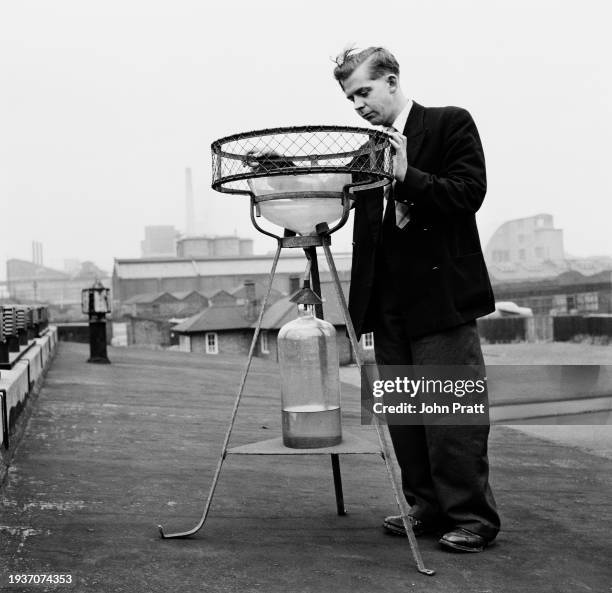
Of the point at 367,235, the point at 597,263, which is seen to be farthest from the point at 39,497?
the point at 597,263

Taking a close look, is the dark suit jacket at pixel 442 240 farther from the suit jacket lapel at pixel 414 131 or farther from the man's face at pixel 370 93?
the man's face at pixel 370 93

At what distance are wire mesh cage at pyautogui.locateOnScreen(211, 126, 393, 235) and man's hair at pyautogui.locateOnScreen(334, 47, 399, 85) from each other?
0.34 m

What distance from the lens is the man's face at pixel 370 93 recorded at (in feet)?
9.59

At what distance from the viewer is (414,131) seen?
9.92 feet

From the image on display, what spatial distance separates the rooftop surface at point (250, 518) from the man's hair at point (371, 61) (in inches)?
67.8

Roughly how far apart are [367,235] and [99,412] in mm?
4045

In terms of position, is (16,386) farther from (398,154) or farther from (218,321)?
(218,321)

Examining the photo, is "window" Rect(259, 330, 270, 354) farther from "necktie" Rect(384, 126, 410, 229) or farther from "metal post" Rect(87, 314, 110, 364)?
"necktie" Rect(384, 126, 410, 229)

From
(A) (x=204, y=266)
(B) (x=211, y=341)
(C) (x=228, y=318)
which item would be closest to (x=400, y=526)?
(B) (x=211, y=341)

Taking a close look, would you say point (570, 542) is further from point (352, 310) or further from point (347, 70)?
point (347, 70)

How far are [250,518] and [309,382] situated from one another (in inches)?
24.9

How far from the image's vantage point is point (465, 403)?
294cm

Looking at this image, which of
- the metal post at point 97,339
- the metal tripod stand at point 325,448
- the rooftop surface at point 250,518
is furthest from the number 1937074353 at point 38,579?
the metal post at point 97,339

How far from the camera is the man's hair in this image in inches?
A: 114
